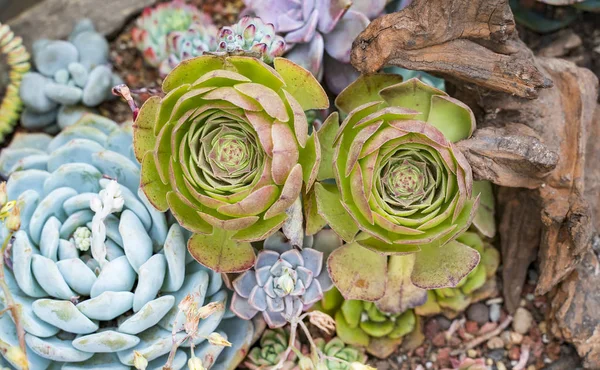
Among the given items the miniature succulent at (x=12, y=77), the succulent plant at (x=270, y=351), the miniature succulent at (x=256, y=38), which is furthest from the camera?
the miniature succulent at (x=12, y=77)

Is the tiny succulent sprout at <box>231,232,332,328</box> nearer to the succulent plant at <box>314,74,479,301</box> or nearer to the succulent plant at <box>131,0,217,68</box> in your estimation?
the succulent plant at <box>314,74,479,301</box>

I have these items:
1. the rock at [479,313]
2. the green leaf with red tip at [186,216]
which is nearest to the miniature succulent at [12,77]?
the green leaf with red tip at [186,216]

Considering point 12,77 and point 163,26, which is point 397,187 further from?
point 12,77

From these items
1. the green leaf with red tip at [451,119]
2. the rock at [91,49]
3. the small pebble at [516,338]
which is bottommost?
the small pebble at [516,338]

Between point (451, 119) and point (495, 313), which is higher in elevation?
point (451, 119)

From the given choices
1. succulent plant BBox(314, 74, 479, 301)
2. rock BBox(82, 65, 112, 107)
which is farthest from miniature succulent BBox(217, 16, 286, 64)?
rock BBox(82, 65, 112, 107)

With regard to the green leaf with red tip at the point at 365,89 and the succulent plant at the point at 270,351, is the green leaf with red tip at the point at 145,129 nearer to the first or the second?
the green leaf with red tip at the point at 365,89

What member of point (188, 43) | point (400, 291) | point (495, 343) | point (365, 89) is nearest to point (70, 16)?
point (188, 43)
